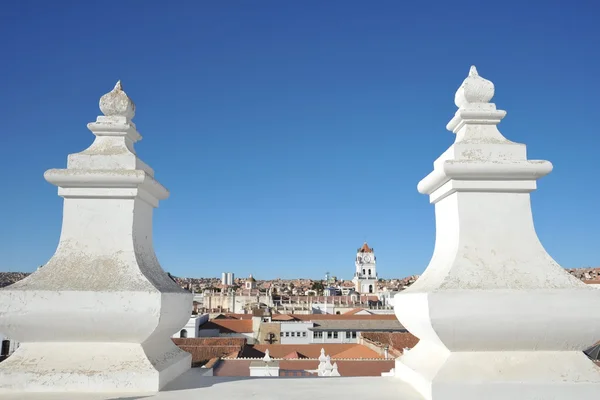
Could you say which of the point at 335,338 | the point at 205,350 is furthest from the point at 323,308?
the point at 205,350

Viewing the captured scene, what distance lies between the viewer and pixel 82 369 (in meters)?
2.98

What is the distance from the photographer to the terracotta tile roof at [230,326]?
46.9 m

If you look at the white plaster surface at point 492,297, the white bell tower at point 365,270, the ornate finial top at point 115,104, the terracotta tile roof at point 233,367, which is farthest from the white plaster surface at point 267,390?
the white bell tower at point 365,270

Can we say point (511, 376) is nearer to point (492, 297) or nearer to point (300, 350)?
point (492, 297)

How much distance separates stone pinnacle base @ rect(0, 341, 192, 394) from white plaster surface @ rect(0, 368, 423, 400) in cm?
5

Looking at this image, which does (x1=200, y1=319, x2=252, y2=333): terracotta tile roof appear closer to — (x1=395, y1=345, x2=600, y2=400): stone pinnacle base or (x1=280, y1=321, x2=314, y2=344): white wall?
(x1=280, y1=321, x2=314, y2=344): white wall

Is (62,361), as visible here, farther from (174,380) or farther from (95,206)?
(95,206)

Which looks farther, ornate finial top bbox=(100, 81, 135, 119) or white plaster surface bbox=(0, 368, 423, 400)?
ornate finial top bbox=(100, 81, 135, 119)

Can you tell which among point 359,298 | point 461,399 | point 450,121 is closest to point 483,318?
point 461,399

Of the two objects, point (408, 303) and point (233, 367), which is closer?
point (408, 303)

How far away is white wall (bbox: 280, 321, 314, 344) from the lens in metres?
45.9

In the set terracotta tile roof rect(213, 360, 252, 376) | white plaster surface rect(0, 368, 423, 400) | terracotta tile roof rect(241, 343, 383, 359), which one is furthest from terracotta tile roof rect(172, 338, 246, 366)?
white plaster surface rect(0, 368, 423, 400)

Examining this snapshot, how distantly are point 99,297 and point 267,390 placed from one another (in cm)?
118

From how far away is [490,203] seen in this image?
3.14 metres
